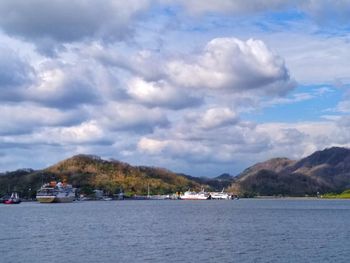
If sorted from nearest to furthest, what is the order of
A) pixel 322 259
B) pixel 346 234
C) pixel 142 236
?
pixel 322 259
pixel 142 236
pixel 346 234

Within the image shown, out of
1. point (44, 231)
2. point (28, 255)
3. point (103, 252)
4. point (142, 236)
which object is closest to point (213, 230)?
point (142, 236)

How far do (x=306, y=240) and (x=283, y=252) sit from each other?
1642cm

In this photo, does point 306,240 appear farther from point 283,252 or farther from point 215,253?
point 215,253

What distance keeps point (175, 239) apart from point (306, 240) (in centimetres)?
1989

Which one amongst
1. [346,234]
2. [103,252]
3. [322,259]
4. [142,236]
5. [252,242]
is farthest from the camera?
[346,234]

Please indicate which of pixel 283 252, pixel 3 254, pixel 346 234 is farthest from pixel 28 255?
pixel 346 234

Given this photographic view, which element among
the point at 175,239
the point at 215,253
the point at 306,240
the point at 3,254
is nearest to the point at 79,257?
the point at 3,254

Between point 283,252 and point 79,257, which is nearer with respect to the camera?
point 79,257

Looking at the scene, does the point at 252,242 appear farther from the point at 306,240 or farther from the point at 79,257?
the point at 79,257

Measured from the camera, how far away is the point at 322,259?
64.6 metres

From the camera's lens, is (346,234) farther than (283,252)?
Yes

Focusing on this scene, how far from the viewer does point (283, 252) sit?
231 feet

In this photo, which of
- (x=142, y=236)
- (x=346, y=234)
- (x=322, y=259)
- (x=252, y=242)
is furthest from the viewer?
(x=346, y=234)

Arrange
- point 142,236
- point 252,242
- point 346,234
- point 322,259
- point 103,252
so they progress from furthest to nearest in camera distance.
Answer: point 346,234 → point 142,236 → point 252,242 → point 103,252 → point 322,259
